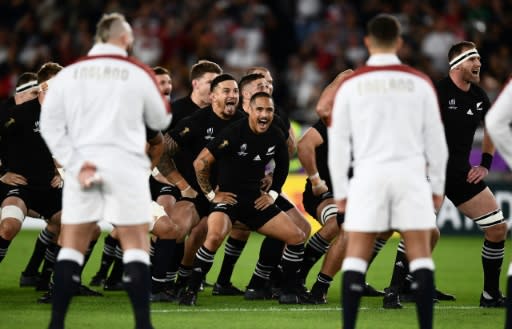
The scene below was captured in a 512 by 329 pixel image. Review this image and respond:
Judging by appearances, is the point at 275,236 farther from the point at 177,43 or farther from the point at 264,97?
the point at 177,43

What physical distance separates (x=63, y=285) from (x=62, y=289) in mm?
29

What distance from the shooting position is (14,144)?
37.8 feet

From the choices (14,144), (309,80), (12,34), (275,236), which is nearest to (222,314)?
(275,236)

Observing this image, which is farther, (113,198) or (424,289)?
(113,198)

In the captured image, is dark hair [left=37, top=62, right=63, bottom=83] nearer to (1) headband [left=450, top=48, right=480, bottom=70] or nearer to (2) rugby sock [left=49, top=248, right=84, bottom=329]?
(2) rugby sock [left=49, top=248, right=84, bottom=329]

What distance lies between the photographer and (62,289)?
791 centimetres

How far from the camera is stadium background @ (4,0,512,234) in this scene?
21031mm

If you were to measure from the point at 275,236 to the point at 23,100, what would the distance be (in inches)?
117

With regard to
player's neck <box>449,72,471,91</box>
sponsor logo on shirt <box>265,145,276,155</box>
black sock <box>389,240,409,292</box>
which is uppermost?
player's neck <box>449,72,471,91</box>

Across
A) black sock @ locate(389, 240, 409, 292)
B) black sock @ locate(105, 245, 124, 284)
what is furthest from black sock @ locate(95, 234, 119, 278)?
black sock @ locate(389, 240, 409, 292)

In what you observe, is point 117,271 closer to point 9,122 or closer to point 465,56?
point 9,122

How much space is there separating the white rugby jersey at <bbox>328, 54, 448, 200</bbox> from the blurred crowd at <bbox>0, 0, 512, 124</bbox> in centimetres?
1281

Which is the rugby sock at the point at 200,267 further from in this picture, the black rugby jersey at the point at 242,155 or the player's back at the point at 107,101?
the player's back at the point at 107,101

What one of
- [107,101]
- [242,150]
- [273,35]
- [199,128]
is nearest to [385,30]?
[107,101]
